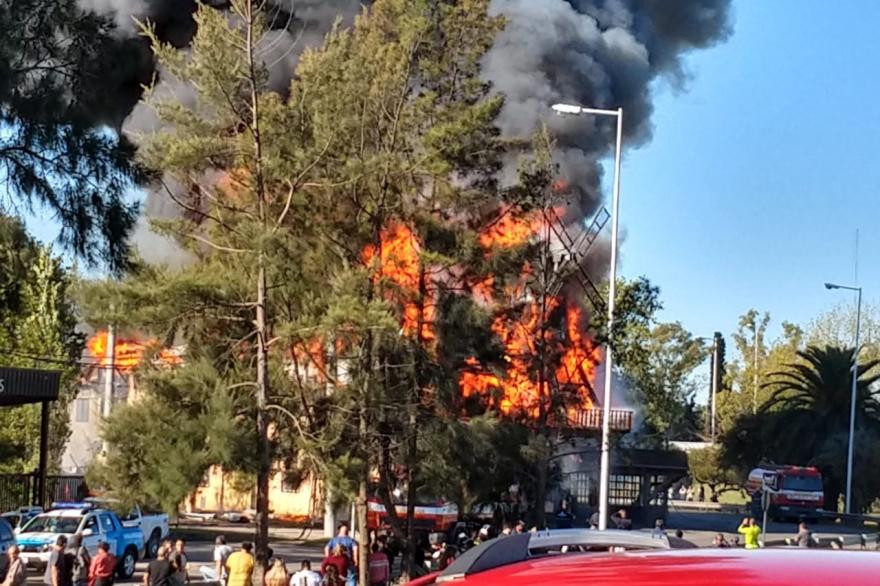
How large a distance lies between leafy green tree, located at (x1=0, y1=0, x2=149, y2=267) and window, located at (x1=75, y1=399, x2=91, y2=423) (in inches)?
1694

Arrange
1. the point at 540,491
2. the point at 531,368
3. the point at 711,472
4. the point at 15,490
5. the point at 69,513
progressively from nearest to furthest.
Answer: the point at 69,513 → the point at 540,491 → the point at 531,368 → the point at 15,490 → the point at 711,472

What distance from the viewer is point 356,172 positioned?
64.0ft

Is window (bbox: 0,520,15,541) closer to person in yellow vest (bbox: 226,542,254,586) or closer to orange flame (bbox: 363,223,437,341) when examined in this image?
person in yellow vest (bbox: 226,542,254,586)

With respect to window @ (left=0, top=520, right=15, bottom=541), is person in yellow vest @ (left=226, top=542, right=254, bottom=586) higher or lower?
lower

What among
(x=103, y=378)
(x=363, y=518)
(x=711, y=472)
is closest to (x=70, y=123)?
(x=363, y=518)

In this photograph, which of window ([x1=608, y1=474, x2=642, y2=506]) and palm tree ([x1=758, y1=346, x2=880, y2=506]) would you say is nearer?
window ([x1=608, y1=474, x2=642, y2=506])

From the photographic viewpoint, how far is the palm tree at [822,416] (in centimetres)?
5247

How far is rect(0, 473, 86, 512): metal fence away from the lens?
107 feet

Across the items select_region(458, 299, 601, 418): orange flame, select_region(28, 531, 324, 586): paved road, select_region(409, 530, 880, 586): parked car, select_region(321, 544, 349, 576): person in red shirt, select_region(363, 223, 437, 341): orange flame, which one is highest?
select_region(363, 223, 437, 341): orange flame

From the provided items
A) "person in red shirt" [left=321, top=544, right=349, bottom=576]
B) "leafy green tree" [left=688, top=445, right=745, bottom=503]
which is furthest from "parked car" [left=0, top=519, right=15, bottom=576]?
"leafy green tree" [left=688, top=445, right=745, bottom=503]

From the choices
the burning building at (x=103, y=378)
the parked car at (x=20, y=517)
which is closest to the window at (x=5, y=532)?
the burning building at (x=103, y=378)

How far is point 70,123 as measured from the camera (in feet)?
41.3

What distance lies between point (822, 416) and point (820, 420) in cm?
19

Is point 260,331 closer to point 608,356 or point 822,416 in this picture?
point 608,356
